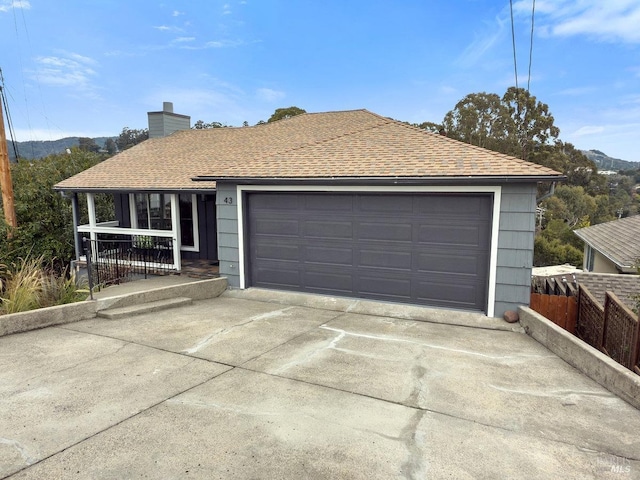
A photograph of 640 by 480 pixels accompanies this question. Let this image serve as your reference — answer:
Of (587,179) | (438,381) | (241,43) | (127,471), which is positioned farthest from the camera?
(587,179)

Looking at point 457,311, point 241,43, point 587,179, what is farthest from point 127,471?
point 587,179

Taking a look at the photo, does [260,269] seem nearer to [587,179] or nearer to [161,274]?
[161,274]

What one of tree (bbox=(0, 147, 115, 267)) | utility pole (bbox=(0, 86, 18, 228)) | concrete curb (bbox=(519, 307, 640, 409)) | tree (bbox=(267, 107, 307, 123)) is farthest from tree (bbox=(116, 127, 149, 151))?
concrete curb (bbox=(519, 307, 640, 409))

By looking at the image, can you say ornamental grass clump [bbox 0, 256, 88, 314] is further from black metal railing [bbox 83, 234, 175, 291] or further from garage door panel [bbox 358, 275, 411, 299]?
garage door panel [bbox 358, 275, 411, 299]

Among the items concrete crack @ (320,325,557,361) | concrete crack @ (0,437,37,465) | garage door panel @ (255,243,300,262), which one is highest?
garage door panel @ (255,243,300,262)

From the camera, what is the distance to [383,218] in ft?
27.5

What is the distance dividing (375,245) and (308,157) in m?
2.79

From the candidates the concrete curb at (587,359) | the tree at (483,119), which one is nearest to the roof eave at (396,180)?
the concrete curb at (587,359)

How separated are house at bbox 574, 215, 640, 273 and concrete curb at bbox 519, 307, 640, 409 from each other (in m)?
6.77

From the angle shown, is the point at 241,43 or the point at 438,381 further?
the point at 241,43

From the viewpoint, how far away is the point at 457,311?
7879 mm

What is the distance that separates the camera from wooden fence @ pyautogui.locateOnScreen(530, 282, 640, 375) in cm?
527

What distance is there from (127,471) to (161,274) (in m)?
9.02

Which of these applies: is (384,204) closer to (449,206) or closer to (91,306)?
(449,206)
